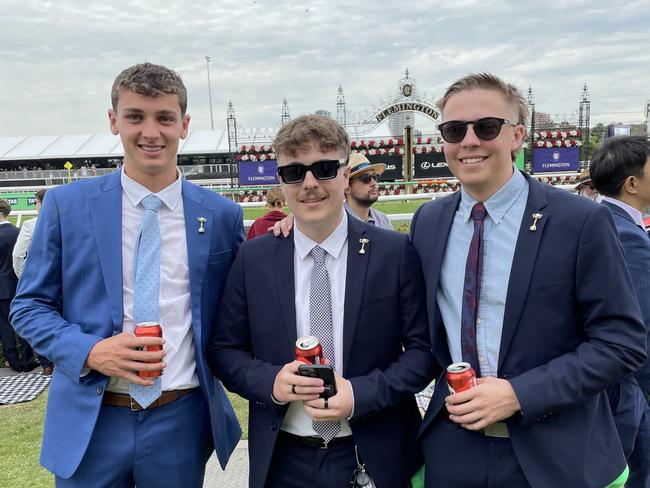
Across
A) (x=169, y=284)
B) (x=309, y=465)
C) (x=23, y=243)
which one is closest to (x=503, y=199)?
(x=309, y=465)

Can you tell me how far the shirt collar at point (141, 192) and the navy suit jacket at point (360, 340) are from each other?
433 mm

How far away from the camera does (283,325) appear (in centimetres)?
210

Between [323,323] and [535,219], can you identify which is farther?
[323,323]

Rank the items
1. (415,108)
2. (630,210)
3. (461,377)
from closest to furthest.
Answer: (461,377) < (630,210) < (415,108)

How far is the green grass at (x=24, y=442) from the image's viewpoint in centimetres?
384

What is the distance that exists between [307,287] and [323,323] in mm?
170

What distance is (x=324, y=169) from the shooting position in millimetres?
2076

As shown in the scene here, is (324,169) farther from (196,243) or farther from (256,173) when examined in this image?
(256,173)

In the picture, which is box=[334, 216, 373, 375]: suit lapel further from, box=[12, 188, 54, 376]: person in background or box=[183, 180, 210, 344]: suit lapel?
box=[12, 188, 54, 376]: person in background

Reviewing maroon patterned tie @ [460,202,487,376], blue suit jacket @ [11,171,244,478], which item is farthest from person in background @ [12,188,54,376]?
maroon patterned tie @ [460,202,487,376]

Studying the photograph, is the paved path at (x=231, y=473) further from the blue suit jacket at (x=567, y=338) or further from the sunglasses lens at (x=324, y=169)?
the sunglasses lens at (x=324, y=169)

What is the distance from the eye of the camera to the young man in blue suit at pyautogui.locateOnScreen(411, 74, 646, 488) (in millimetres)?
1792

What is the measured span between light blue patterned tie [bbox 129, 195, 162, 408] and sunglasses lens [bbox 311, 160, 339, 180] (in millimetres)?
770

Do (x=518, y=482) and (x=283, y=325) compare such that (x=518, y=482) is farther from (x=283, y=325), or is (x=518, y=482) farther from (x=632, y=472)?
(x=632, y=472)
